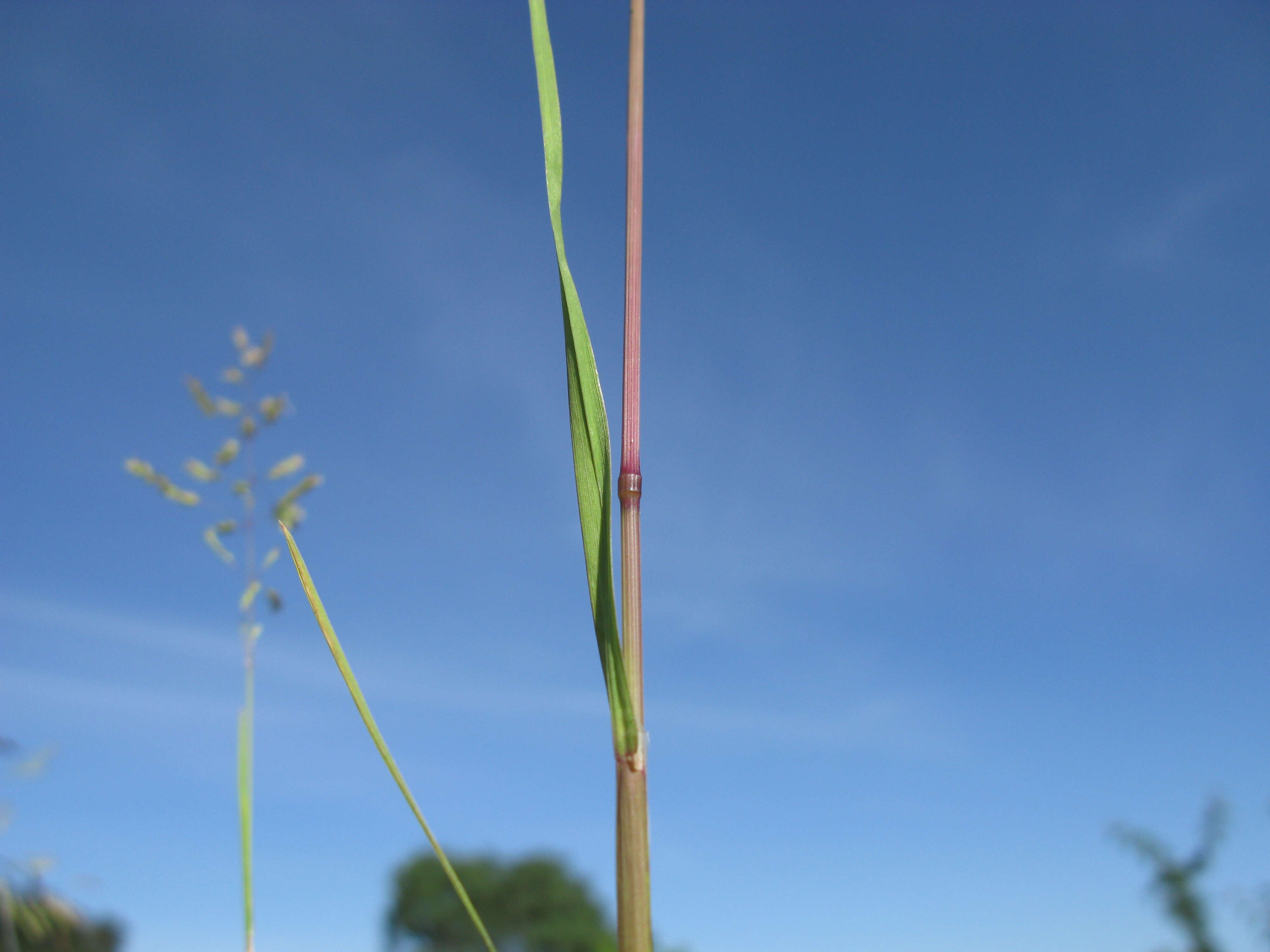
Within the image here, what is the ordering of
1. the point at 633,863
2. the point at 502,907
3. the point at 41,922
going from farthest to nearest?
the point at 502,907 < the point at 41,922 < the point at 633,863

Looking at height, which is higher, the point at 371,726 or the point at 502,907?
the point at 502,907

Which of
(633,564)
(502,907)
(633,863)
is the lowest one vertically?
(633,863)

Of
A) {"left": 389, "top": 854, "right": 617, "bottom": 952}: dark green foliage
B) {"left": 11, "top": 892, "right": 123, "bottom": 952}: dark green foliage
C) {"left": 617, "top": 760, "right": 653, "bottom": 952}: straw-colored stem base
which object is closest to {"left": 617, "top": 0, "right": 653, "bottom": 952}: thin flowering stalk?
{"left": 617, "top": 760, "right": 653, "bottom": 952}: straw-colored stem base

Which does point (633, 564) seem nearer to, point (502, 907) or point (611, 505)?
point (611, 505)

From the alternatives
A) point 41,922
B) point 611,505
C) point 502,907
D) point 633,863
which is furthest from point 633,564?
point 502,907

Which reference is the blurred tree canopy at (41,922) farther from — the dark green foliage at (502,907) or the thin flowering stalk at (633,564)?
the dark green foliage at (502,907)

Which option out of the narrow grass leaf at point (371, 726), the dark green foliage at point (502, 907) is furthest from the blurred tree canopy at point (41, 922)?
the dark green foliage at point (502, 907)

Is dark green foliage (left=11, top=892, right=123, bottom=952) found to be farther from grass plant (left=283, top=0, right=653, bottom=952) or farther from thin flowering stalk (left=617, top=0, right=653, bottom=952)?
thin flowering stalk (left=617, top=0, right=653, bottom=952)

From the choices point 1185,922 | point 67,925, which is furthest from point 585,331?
point 1185,922
